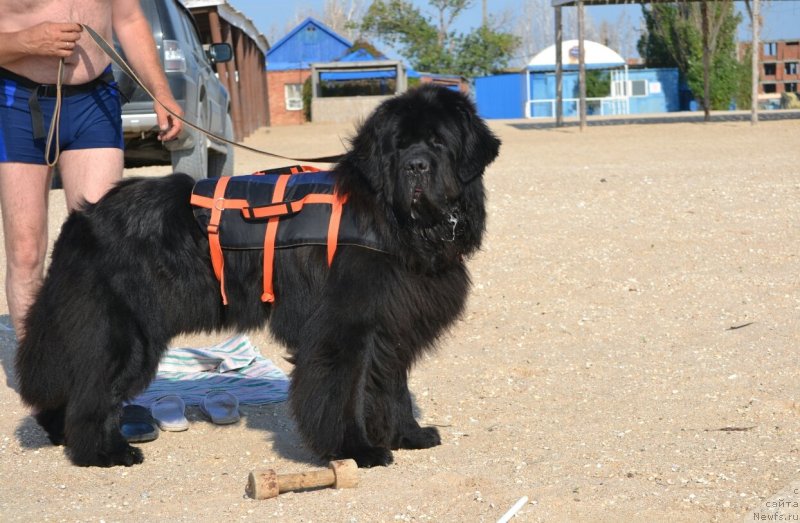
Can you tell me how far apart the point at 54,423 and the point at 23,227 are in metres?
0.92

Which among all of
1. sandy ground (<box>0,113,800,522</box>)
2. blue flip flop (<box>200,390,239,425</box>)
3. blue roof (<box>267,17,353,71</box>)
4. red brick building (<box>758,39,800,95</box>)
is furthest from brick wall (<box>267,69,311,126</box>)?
blue flip flop (<box>200,390,239,425</box>)

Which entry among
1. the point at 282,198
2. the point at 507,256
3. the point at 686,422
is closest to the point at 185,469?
the point at 282,198

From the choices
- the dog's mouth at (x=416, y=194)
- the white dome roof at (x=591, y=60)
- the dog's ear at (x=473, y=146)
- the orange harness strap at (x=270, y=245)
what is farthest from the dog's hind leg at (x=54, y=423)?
the white dome roof at (x=591, y=60)

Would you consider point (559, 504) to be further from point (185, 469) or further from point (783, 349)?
point (783, 349)

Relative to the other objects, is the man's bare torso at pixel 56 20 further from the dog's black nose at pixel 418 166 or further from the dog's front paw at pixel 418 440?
the dog's front paw at pixel 418 440

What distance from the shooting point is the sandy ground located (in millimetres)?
3607

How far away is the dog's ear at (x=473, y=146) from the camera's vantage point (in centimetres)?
399

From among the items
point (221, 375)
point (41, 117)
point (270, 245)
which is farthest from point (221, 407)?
point (41, 117)

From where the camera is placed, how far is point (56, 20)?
173 inches

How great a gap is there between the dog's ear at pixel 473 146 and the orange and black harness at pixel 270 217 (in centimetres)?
51

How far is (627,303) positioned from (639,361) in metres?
1.24

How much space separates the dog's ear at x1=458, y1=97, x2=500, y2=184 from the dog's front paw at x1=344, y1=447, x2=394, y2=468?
45.8 inches

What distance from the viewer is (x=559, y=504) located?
11.4 feet

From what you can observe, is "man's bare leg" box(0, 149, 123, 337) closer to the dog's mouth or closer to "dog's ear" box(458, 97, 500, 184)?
the dog's mouth
